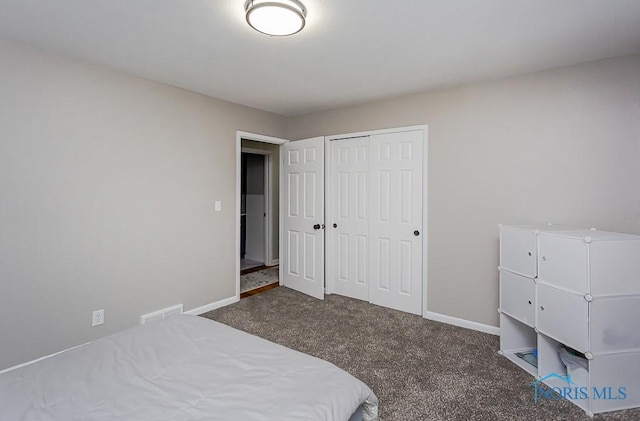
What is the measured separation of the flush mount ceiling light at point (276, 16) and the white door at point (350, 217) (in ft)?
6.65

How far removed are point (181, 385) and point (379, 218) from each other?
283 centimetres

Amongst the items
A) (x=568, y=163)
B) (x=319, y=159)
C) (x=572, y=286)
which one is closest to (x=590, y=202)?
(x=568, y=163)

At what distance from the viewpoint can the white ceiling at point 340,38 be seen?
5.97ft

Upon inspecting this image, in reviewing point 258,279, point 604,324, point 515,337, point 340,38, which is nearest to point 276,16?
point 340,38

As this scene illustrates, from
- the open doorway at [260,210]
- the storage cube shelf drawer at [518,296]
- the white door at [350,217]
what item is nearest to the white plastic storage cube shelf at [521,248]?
the storage cube shelf drawer at [518,296]

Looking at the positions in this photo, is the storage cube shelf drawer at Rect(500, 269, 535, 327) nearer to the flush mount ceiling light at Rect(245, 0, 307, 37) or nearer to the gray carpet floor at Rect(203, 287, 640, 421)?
the gray carpet floor at Rect(203, 287, 640, 421)

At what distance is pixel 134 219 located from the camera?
2.88 metres

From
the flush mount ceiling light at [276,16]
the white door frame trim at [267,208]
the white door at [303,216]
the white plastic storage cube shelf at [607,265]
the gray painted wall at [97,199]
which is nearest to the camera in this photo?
the flush mount ceiling light at [276,16]

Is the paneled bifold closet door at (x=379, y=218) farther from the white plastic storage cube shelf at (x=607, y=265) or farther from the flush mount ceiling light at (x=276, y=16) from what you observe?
the flush mount ceiling light at (x=276, y=16)

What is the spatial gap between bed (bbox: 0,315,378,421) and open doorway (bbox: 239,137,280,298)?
3.47m

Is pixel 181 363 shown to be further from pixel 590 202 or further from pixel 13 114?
pixel 590 202

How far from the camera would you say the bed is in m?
1.07

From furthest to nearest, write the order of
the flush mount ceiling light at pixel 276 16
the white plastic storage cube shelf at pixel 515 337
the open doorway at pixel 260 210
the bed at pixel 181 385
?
the open doorway at pixel 260 210, the white plastic storage cube shelf at pixel 515 337, the flush mount ceiling light at pixel 276 16, the bed at pixel 181 385

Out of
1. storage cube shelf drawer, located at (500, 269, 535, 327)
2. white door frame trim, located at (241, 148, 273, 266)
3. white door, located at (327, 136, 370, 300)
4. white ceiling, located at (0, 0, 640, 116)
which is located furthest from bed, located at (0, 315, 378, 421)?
white door frame trim, located at (241, 148, 273, 266)
